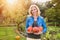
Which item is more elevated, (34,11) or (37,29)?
(34,11)

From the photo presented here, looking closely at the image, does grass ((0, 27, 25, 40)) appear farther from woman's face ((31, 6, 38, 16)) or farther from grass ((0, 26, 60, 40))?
woman's face ((31, 6, 38, 16))

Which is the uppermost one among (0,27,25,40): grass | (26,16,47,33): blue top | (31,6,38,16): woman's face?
(31,6,38,16): woman's face

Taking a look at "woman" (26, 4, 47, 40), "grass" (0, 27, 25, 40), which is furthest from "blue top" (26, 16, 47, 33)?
"grass" (0, 27, 25, 40)

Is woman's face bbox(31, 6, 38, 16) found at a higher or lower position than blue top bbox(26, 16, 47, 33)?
higher

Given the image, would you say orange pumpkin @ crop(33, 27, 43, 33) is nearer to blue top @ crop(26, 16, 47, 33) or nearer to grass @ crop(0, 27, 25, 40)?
blue top @ crop(26, 16, 47, 33)

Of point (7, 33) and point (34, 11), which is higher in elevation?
point (34, 11)

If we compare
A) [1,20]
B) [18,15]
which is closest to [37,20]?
[18,15]

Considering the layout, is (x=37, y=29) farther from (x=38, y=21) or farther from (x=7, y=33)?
(x=7, y=33)

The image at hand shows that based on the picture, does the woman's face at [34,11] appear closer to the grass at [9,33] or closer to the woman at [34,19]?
the woman at [34,19]

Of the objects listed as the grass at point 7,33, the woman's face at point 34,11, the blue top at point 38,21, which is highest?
the woman's face at point 34,11

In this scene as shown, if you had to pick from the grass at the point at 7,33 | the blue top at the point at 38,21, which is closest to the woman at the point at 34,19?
the blue top at the point at 38,21

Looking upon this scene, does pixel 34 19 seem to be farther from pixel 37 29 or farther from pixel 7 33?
pixel 7 33

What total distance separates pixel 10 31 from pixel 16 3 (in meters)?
0.25

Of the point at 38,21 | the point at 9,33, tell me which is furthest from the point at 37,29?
the point at 9,33
